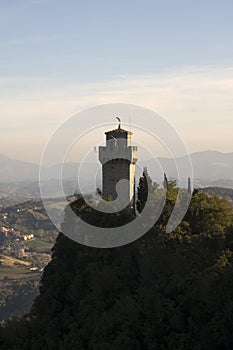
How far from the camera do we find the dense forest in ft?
100.0

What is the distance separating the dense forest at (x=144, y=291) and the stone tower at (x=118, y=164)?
147 inches

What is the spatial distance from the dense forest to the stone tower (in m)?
3.74

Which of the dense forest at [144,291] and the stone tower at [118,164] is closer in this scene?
the dense forest at [144,291]

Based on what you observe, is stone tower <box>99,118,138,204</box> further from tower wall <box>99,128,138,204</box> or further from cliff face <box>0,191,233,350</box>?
cliff face <box>0,191,233,350</box>

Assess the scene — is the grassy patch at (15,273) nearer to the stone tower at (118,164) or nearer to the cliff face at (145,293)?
the stone tower at (118,164)

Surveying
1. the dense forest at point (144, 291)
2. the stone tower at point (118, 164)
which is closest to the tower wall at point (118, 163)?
the stone tower at point (118, 164)

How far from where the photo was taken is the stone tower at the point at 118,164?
50556mm

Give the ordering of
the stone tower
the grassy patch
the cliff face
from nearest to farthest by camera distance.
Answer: the cliff face < the stone tower < the grassy patch

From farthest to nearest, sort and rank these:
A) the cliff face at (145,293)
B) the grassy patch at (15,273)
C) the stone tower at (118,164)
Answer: the grassy patch at (15,273)
the stone tower at (118,164)
the cliff face at (145,293)

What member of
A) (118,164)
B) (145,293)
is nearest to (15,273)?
(118,164)

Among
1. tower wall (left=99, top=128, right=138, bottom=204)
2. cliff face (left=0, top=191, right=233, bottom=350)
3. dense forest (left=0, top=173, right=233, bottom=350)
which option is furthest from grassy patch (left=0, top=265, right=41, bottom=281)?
cliff face (left=0, top=191, right=233, bottom=350)

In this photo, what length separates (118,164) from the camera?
51.4 metres

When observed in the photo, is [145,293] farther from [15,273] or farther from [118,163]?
[15,273]

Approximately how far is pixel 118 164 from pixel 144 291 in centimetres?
1906
